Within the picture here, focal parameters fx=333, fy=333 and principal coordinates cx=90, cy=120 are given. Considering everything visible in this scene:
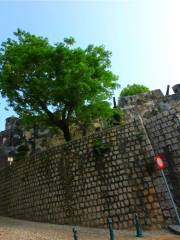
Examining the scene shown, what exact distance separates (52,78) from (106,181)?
8.18 metres

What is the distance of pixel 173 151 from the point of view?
563 inches

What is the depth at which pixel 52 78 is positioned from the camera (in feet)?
67.8

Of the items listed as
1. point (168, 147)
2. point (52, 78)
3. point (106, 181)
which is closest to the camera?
point (168, 147)

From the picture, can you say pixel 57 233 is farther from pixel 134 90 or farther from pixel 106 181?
pixel 134 90

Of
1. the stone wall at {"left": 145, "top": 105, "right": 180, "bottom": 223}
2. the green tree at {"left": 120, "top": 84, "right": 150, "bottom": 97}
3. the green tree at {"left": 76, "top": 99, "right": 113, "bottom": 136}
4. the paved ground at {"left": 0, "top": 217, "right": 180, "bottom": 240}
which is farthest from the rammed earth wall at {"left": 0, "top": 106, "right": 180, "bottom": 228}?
the green tree at {"left": 120, "top": 84, "right": 150, "bottom": 97}

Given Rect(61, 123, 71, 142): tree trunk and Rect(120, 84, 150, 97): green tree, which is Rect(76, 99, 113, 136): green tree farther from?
Rect(120, 84, 150, 97): green tree

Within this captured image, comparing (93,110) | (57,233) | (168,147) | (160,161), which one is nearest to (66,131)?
(93,110)

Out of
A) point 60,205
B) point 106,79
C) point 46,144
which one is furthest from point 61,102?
point 46,144

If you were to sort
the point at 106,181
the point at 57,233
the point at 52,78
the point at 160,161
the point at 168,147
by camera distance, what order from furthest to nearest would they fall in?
A: 1. the point at 52,78
2. the point at 106,181
3. the point at 168,147
4. the point at 57,233
5. the point at 160,161

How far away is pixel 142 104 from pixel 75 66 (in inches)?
675

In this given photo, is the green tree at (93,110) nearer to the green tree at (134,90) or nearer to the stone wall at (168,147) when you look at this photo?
the stone wall at (168,147)

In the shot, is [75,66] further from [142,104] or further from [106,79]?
[142,104]

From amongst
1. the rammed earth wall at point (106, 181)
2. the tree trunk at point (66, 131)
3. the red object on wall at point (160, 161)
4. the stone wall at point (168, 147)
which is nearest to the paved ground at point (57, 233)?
the rammed earth wall at point (106, 181)

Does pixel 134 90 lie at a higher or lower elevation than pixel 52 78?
higher
